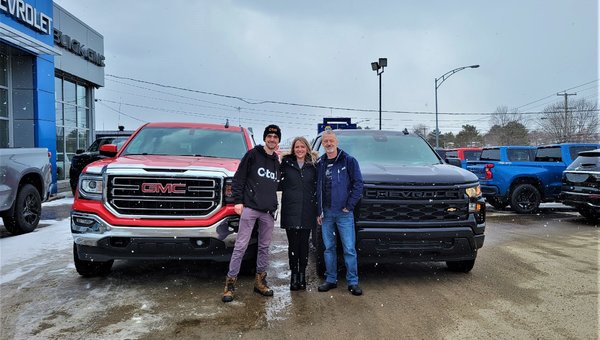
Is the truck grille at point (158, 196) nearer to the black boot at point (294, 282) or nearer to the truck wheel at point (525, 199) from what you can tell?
the black boot at point (294, 282)

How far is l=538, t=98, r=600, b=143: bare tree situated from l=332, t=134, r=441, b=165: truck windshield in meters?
51.2

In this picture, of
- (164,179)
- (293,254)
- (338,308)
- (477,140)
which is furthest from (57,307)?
(477,140)

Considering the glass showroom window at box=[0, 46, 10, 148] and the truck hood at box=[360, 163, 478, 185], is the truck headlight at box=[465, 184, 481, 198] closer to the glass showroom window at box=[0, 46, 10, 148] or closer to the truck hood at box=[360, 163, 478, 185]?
the truck hood at box=[360, 163, 478, 185]

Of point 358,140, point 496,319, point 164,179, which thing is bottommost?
point 496,319

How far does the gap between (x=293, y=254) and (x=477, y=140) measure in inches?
2858

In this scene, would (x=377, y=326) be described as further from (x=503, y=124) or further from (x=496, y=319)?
(x=503, y=124)

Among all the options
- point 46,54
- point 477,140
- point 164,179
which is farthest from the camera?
point 477,140

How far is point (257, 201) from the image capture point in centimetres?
432

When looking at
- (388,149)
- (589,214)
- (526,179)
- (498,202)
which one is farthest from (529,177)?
(388,149)

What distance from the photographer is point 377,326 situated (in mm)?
3717

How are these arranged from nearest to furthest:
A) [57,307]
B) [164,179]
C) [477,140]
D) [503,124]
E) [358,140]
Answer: [57,307] < [164,179] < [358,140] < [503,124] < [477,140]

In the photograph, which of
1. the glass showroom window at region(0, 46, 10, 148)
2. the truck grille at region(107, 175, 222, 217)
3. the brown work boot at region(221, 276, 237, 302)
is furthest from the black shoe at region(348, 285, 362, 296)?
the glass showroom window at region(0, 46, 10, 148)

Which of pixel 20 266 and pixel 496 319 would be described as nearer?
pixel 496 319

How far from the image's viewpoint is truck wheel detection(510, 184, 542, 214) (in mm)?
11305
